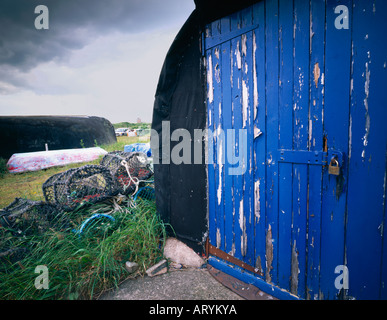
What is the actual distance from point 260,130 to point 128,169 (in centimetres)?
301

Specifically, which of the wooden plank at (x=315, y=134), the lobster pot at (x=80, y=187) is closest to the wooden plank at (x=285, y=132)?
the wooden plank at (x=315, y=134)

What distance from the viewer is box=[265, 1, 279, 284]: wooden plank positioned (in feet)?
6.19

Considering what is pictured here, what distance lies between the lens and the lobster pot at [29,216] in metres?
2.83

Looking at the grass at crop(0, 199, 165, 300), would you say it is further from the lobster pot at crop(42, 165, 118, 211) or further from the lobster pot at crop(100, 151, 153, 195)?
the lobster pot at crop(100, 151, 153, 195)

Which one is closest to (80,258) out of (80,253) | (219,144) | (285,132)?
(80,253)

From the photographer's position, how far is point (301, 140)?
1795 millimetres

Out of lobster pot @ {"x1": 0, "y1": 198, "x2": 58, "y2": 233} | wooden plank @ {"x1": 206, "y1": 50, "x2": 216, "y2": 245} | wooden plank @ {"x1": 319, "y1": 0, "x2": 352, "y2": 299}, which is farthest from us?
lobster pot @ {"x1": 0, "y1": 198, "x2": 58, "y2": 233}

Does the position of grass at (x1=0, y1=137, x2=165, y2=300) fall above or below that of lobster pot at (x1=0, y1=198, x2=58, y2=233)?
below

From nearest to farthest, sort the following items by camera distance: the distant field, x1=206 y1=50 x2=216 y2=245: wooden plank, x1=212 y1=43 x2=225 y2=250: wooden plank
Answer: x1=212 y1=43 x2=225 y2=250: wooden plank
x1=206 y1=50 x2=216 y2=245: wooden plank
the distant field

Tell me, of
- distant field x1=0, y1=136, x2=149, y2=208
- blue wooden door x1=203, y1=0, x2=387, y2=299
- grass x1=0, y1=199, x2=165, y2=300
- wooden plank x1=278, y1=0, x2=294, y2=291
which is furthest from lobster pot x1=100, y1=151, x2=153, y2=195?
wooden plank x1=278, y1=0, x2=294, y2=291

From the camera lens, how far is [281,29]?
1.83m

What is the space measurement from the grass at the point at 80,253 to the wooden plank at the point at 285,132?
1721 mm

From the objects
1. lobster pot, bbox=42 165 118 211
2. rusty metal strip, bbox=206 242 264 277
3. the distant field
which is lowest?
rusty metal strip, bbox=206 242 264 277

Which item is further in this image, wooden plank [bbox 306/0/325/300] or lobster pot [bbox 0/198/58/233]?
lobster pot [bbox 0/198/58/233]
